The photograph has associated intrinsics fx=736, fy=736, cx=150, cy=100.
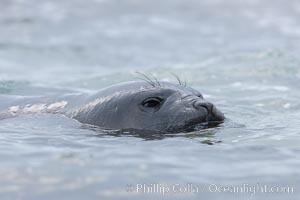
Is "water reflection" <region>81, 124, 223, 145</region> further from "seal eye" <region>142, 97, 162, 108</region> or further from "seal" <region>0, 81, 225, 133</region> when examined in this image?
"seal eye" <region>142, 97, 162, 108</region>

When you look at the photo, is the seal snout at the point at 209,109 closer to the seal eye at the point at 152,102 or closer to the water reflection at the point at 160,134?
the water reflection at the point at 160,134

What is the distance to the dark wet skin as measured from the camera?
5828 mm

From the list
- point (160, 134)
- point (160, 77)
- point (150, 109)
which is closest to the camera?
point (160, 134)

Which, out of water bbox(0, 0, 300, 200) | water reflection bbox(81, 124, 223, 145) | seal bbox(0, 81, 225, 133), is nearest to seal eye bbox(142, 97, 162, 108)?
seal bbox(0, 81, 225, 133)

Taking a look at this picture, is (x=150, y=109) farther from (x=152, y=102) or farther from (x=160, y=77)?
(x=160, y=77)

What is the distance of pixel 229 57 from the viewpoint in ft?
40.3

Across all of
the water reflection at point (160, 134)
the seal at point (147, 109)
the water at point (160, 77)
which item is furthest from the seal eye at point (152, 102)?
the water at point (160, 77)

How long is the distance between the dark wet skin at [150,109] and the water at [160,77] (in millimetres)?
143

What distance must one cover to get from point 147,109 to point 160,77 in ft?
15.4

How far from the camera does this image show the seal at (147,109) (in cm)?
583

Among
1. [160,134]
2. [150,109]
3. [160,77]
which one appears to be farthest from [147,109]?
[160,77]

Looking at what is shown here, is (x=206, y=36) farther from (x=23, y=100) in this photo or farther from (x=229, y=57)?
(x=23, y=100)

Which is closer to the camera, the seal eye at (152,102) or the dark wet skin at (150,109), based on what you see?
the dark wet skin at (150,109)

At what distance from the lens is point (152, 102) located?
19.6 feet
